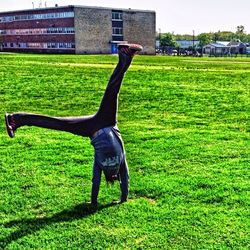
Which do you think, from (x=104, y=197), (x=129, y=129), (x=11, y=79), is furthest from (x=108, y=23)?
(x=104, y=197)

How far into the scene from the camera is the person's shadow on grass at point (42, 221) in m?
5.41

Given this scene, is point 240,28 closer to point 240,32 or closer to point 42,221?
point 240,32

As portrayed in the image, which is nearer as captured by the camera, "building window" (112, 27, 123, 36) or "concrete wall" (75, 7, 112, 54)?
"concrete wall" (75, 7, 112, 54)

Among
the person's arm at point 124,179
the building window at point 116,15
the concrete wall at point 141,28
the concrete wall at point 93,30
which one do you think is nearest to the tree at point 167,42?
the concrete wall at point 141,28

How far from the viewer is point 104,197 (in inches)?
260

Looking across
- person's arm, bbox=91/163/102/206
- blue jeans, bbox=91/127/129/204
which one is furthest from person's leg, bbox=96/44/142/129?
person's arm, bbox=91/163/102/206

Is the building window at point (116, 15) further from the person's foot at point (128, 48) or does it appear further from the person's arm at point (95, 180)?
the person's foot at point (128, 48)

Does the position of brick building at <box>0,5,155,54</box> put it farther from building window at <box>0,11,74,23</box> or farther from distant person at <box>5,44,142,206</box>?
distant person at <box>5,44,142,206</box>

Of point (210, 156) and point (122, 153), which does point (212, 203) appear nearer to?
point (122, 153)

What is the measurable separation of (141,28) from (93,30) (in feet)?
38.7

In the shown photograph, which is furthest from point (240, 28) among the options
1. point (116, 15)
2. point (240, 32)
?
point (116, 15)

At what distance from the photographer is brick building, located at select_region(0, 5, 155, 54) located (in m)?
71.1

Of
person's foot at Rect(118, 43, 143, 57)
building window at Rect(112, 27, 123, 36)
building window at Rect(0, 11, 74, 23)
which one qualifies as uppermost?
building window at Rect(0, 11, 74, 23)

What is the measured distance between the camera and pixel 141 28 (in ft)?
269
